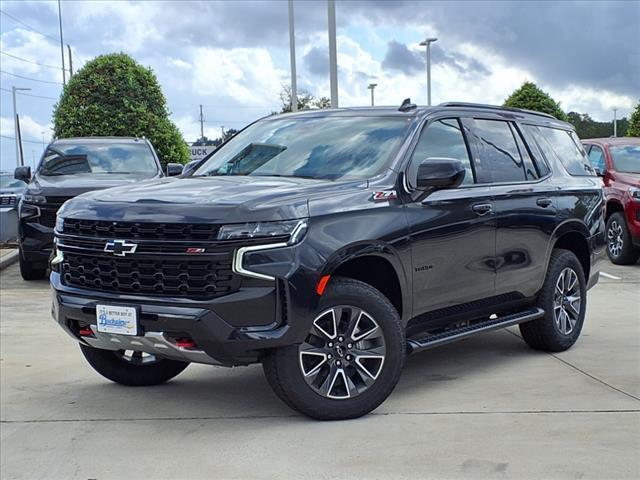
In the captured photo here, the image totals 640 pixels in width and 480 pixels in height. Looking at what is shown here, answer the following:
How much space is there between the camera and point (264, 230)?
4664mm

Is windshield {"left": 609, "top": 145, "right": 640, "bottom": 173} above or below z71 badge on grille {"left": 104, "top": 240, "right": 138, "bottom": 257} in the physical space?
above

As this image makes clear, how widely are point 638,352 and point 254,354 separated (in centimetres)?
370

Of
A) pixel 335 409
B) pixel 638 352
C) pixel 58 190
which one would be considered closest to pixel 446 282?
pixel 335 409

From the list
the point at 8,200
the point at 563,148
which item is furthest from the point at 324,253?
the point at 8,200

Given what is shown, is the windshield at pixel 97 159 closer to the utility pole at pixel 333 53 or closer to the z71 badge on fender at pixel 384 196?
the utility pole at pixel 333 53

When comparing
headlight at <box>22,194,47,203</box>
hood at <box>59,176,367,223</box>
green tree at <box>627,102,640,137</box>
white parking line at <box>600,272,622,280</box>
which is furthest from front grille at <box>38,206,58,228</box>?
green tree at <box>627,102,640,137</box>

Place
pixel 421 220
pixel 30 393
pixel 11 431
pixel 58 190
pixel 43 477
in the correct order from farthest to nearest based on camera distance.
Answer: pixel 58 190
pixel 30 393
pixel 421 220
pixel 11 431
pixel 43 477

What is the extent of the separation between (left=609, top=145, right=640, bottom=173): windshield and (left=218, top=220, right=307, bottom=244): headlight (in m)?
9.53

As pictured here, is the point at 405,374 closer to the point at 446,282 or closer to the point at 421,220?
the point at 446,282

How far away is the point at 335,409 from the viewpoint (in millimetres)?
4992

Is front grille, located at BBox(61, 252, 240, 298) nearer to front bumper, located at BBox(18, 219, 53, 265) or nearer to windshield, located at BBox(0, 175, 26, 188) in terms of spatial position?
front bumper, located at BBox(18, 219, 53, 265)

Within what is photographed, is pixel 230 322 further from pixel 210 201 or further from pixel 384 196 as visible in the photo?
pixel 384 196

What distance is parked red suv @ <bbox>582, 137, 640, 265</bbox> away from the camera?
40.8 feet

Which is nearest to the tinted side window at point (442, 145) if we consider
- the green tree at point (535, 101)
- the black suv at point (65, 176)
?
the black suv at point (65, 176)
